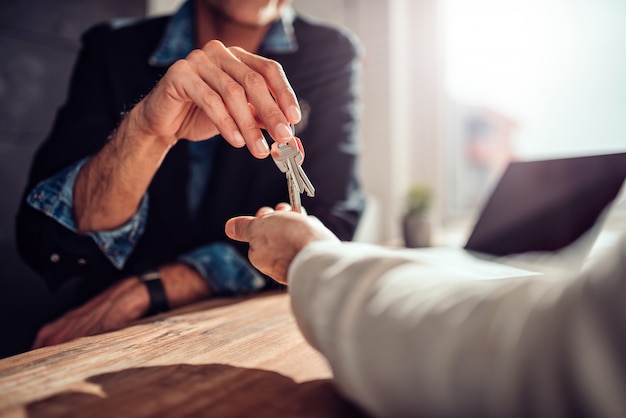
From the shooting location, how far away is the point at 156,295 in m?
0.59

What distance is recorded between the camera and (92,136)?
0.76 meters

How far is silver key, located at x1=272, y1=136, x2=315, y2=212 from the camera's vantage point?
0.39 m

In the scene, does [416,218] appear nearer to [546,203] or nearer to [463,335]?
[546,203]

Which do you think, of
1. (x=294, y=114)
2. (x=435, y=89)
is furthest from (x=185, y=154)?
(x=435, y=89)

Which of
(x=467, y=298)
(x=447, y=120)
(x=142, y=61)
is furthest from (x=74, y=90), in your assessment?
(x=447, y=120)

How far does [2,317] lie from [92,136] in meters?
0.58

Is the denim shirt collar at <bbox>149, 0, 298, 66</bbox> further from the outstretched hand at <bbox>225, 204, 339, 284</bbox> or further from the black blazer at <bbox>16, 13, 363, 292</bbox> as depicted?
the outstretched hand at <bbox>225, 204, 339, 284</bbox>

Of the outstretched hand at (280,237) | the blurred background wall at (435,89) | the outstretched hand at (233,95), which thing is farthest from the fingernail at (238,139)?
the blurred background wall at (435,89)

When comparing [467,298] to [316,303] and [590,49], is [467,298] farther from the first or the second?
[590,49]

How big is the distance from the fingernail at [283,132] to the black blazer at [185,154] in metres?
0.32

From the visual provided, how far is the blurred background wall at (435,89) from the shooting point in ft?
3.92

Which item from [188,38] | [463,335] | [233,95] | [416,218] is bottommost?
[416,218]

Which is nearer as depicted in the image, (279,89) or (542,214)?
(279,89)

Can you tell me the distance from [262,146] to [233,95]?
0.06m
